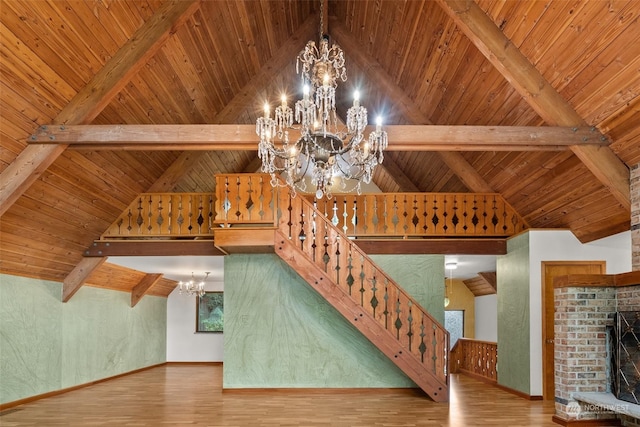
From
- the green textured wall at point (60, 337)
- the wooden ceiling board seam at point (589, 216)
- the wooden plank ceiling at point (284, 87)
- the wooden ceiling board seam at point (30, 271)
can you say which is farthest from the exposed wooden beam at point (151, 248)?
the wooden ceiling board seam at point (589, 216)

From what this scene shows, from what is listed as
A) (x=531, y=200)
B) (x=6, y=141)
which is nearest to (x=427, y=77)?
(x=531, y=200)

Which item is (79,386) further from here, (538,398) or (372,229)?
(538,398)

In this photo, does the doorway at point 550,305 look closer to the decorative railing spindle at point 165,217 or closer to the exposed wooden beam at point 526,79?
the exposed wooden beam at point 526,79

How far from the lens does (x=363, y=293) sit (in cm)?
759

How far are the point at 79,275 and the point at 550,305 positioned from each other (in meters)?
7.73

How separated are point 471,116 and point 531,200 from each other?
5.51ft

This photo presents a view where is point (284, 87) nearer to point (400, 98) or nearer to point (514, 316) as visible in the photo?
point (400, 98)

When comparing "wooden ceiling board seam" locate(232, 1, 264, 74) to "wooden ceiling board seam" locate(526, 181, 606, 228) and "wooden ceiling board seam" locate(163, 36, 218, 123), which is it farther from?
"wooden ceiling board seam" locate(526, 181, 606, 228)

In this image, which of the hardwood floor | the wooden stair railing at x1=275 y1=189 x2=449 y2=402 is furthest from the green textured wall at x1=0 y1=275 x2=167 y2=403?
the wooden stair railing at x1=275 y1=189 x2=449 y2=402

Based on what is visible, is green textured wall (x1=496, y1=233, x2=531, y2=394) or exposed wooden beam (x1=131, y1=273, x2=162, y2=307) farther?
exposed wooden beam (x1=131, y1=273, x2=162, y2=307)

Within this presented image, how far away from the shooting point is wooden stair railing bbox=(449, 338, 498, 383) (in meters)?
9.47

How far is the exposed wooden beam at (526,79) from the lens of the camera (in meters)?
5.44

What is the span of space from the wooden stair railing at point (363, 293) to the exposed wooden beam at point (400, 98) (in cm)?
228

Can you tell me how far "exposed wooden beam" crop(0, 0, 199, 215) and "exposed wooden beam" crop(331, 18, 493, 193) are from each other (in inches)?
132
